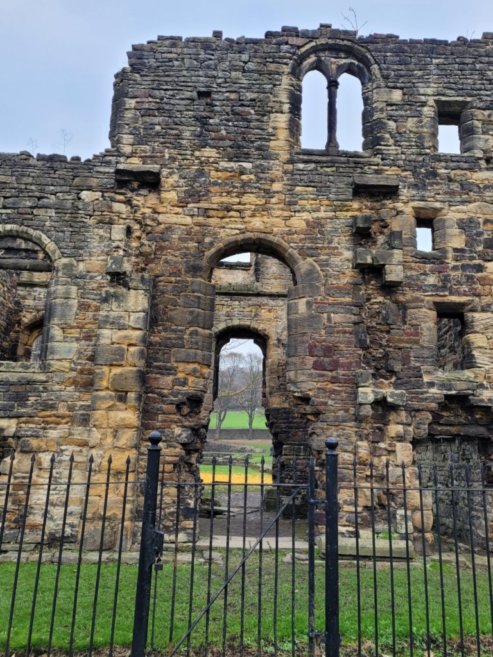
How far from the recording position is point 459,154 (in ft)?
35.1

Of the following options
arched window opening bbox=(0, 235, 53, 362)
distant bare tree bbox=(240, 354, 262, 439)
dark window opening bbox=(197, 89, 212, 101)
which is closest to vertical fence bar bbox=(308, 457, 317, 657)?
dark window opening bbox=(197, 89, 212, 101)

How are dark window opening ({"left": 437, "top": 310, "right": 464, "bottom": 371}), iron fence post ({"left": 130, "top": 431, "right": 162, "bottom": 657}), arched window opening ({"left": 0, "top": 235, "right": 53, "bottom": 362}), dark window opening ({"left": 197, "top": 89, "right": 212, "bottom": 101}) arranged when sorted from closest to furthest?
iron fence post ({"left": 130, "top": 431, "right": 162, "bottom": 657}) < dark window opening ({"left": 197, "top": 89, "right": 212, "bottom": 101}) < dark window opening ({"left": 437, "top": 310, "right": 464, "bottom": 371}) < arched window opening ({"left": 0, "top": 235, "right": 53, "bottom": 362})

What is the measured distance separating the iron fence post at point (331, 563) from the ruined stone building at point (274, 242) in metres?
5.06

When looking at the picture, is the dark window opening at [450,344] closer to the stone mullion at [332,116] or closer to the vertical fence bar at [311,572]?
the stone mullion at [332,116]

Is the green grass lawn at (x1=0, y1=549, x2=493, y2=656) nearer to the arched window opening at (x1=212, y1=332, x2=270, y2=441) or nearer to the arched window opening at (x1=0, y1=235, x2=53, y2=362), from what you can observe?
the arched window opening at (x1=0, y1=235, x2=53, y2=362)

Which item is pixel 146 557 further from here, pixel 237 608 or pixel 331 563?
pixel 237 608

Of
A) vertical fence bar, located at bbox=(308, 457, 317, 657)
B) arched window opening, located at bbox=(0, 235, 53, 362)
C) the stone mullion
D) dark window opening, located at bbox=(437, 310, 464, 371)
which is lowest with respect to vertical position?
vertical fence bar, located at bbox=(308, 457, 317, 657)

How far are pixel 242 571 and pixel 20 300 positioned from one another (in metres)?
13.0

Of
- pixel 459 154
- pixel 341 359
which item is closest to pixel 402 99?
pixel 459 154

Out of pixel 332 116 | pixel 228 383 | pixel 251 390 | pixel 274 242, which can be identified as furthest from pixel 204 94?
pixel 228 383

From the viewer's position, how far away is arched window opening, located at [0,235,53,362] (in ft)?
45.7

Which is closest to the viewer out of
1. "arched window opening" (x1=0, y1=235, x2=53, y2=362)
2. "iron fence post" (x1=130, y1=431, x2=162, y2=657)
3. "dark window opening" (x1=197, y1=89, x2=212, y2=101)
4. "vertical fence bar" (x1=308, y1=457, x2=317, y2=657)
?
"iron fence post" (x1=130, y1=431, x2=162, y2=657)

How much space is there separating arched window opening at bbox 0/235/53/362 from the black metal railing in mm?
6482

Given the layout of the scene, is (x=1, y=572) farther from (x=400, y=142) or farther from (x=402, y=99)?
(x=402, y=99)
